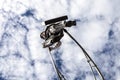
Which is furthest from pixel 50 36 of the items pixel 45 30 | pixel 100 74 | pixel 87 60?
pixel 100 74

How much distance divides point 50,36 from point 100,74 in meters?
7.15

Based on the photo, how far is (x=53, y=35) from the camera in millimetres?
22062

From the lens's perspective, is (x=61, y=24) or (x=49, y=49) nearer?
(x=61, y=24)

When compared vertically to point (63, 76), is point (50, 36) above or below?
above

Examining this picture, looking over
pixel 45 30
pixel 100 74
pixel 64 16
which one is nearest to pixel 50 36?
pixel 45 30

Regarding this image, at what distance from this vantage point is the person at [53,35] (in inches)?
848

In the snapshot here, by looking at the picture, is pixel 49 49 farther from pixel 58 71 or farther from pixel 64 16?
pixel 64 16

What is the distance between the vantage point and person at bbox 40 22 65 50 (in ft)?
70.6

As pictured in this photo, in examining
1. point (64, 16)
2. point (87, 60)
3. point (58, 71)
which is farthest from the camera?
point (87, 60)

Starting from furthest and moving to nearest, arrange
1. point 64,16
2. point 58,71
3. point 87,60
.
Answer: point 87,60 < point 58,71 < point 64,16

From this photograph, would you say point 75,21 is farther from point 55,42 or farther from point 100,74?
point 100,74

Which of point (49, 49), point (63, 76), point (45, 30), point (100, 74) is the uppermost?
point (45, 30)

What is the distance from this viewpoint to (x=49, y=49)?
23.4 m

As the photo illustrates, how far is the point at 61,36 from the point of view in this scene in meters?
22.0
